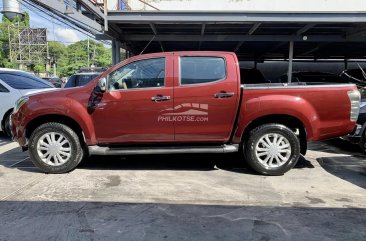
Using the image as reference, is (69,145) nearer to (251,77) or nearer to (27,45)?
(251,77)

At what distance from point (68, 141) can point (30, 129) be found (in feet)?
2.31

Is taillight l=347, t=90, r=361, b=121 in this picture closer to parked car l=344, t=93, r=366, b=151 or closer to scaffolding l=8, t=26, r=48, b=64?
parked car l=344, t=93, r=366, b=151

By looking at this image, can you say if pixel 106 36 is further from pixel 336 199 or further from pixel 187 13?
pixel 336 199

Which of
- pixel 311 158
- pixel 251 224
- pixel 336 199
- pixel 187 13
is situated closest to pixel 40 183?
pixel 251 224

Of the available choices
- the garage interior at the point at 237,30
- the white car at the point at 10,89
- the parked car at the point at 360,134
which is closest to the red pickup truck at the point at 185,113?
the parked car at the point at 360,134

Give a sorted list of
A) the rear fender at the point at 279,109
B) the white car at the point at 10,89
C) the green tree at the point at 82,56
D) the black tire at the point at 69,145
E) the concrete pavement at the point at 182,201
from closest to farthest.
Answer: the concrete pavement at the point at 182,201
the rear fender at the point at 279,109
the black tire at the point at 69,145
the white car at the point at 10,89
the green tree at the point at 82,56

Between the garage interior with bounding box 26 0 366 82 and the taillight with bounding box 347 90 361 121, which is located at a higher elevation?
the garage interior with bounding box 26 0 366 82

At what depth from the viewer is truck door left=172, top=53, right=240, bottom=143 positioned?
6000 mm

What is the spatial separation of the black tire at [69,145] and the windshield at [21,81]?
371cm

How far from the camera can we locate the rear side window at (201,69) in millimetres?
6094

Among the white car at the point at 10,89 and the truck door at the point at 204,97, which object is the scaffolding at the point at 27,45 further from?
the truck door at the point at 204,97

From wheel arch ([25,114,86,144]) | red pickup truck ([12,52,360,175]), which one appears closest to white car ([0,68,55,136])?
wheel arch ([25,114,86,144])

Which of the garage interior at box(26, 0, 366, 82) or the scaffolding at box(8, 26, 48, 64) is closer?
the garage interior at box(26, 0, 366, 82)

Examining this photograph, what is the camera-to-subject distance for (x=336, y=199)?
16.6 feet
